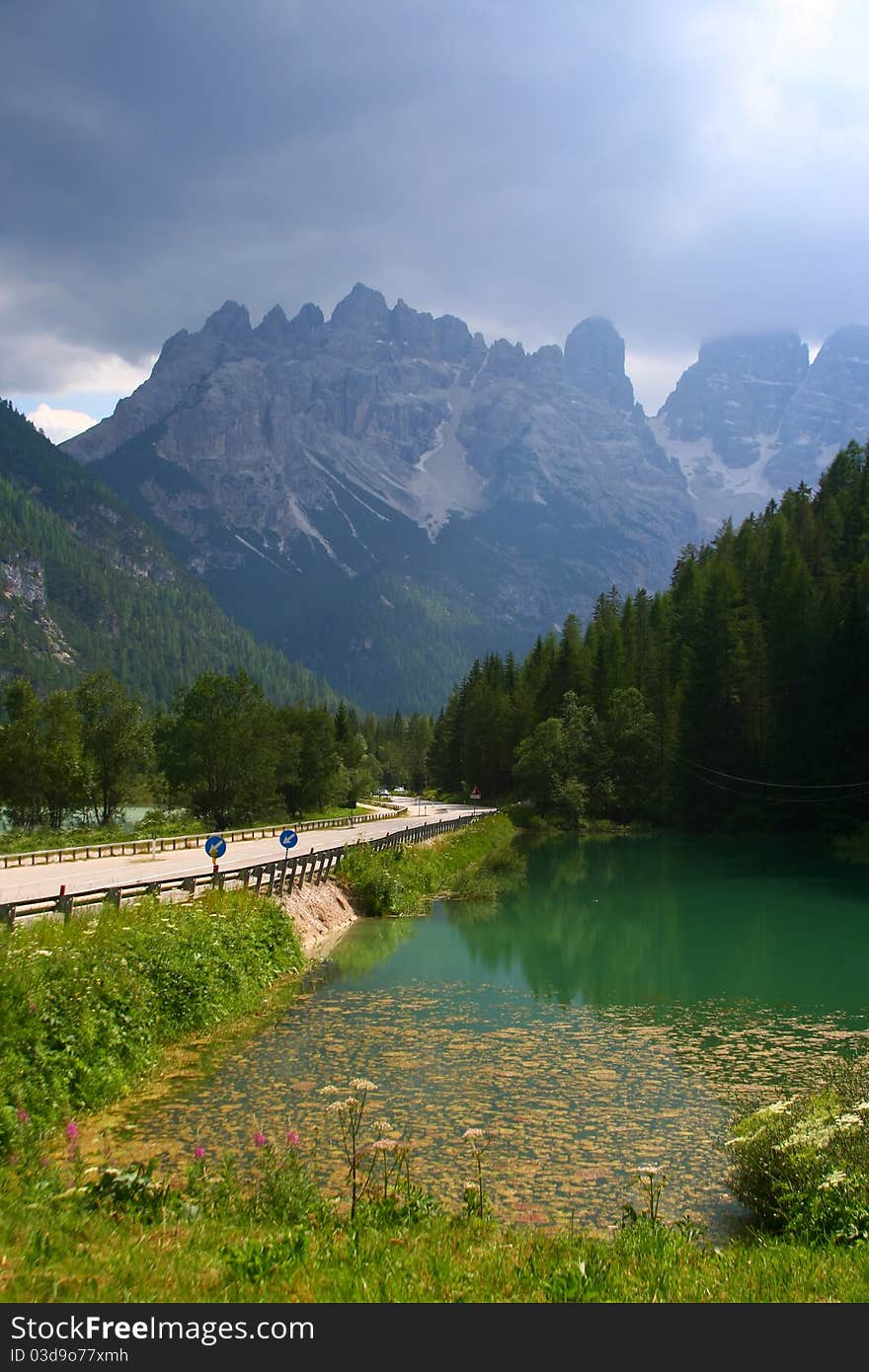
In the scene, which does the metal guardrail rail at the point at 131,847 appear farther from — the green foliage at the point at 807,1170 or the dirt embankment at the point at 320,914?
the green foliage at the point at 807,1170

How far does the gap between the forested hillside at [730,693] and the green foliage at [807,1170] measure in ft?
204

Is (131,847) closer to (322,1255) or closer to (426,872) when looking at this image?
(426,872)

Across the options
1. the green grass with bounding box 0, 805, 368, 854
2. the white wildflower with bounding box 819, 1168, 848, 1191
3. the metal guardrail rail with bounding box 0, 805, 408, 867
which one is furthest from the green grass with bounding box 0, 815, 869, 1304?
the green grass with bounding box 0, 805, 368, 854

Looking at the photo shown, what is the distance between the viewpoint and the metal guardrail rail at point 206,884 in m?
22.5

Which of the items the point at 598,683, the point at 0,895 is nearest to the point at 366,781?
the point at 598,683

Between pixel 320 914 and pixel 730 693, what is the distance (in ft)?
194

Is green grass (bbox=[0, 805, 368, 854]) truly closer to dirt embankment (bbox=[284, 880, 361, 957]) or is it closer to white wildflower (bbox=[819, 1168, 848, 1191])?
dirt embankment (bbox=[284, 880, 361, 957])

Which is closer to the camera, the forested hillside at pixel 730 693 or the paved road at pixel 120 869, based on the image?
the paved road at pixel 120 869

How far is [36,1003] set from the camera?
50.1 feet

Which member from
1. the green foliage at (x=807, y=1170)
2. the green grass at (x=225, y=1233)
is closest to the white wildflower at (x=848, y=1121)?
the green foliage at (x=807, y=1170)

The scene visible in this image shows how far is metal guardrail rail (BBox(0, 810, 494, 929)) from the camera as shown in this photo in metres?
22.5

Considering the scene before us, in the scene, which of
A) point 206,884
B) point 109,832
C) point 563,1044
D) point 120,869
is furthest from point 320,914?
point 109,832

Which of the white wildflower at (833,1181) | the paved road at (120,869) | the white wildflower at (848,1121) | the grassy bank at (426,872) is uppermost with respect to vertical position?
the white wildflower at (848,1121)
